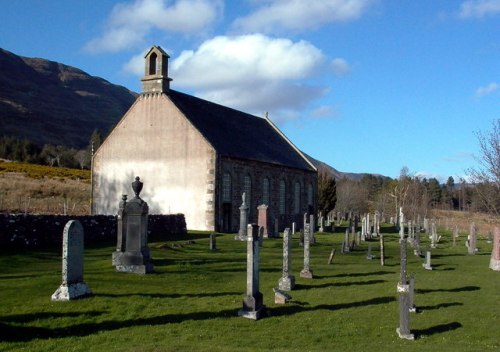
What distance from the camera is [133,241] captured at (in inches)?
680

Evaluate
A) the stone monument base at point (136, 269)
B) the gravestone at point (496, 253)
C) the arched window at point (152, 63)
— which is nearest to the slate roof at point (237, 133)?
the arched window at point (152, 63)

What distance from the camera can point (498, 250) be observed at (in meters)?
21.7

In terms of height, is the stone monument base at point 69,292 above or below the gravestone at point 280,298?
above

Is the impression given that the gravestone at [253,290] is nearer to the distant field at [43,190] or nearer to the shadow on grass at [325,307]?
the shadow on grass at [325,307]

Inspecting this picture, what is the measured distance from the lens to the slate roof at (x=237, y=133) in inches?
1561

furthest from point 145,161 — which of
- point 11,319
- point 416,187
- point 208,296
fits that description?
point 416,187

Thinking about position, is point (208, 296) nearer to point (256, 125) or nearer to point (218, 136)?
point (218, 136)

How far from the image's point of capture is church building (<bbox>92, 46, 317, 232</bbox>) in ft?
124

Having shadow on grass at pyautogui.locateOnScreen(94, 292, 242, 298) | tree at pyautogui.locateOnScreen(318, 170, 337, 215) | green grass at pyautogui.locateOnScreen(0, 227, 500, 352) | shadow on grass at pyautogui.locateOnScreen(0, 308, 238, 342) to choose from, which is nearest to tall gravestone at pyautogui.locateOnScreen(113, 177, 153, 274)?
green grass at pyautogui.locateOnScreen(0, 227, 500, 352)

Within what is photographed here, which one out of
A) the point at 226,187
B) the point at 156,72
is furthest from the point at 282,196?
the point at 156,72

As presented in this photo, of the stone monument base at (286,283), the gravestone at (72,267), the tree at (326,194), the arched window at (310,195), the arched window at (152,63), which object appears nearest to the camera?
the gravestone at (72,267)

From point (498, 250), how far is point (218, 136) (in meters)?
23.0

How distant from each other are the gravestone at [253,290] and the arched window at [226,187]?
25.8 meters

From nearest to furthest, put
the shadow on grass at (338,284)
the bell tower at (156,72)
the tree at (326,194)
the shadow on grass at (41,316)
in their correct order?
the shadow on grass at (41,316) → the shadow on grass at (338,284) → the bell tower at (156,72) → the tree at (326,194)
